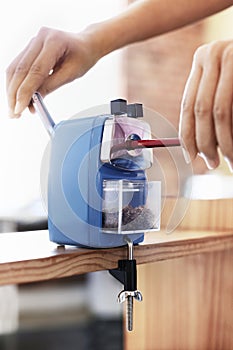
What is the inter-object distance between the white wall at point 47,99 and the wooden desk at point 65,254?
3.97ft

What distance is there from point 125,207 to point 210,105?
171 mm

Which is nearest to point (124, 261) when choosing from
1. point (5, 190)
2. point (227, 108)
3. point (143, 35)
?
point (227, 108)

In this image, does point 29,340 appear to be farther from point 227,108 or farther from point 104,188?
point 227,108

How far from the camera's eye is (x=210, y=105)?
59 centimetres

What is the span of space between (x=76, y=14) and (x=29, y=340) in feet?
4.31

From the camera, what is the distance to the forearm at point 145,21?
35.9 inches

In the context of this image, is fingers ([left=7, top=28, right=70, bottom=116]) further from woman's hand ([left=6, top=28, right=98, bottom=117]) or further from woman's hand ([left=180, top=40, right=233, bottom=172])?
woman's hand ([left=180, top=40, right=233, bottom=172])

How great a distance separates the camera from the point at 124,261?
2.35 feet

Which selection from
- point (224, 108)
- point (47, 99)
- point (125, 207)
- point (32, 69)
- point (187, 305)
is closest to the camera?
point (224, 108)

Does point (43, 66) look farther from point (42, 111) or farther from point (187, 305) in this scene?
point (187, 305)

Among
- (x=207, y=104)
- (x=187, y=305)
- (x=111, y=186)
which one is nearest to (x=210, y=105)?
(x=207, y=104)

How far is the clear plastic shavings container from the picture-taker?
27.3 inches

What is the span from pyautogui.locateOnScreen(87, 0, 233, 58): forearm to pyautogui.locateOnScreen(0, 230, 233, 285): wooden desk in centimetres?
31

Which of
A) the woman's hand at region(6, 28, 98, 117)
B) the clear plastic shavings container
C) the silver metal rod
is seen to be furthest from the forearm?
the clear plastic shavings container
